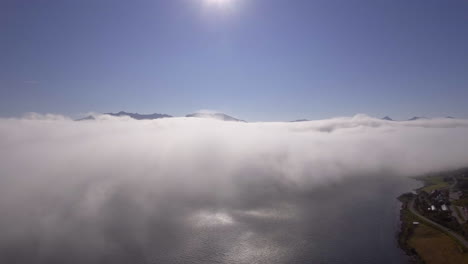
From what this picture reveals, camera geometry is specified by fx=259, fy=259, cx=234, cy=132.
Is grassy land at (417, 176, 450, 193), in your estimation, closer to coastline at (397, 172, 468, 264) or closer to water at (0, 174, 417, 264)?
water at (0, 174, 417, 264)

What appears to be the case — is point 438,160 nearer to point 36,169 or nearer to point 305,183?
point 305,183

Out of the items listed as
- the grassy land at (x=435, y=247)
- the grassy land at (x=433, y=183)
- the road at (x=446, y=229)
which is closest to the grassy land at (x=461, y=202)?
the road at (x=446, y=229)

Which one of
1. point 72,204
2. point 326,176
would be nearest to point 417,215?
point 326,176

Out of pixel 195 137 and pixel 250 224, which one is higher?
pixel 195 137

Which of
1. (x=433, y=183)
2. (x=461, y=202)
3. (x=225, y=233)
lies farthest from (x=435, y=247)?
(x=433, y=183)

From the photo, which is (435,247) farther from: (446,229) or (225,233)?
(225,233)
